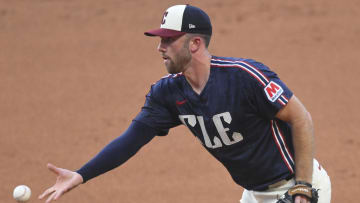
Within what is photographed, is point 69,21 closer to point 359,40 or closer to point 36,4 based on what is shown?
point 36,4

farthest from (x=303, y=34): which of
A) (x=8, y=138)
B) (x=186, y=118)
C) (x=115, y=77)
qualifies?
(x=186, y=118)

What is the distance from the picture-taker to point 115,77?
12.6 metres

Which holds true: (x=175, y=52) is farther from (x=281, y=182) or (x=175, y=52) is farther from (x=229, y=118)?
(x=281, y=182)

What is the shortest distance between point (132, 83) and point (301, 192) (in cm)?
833

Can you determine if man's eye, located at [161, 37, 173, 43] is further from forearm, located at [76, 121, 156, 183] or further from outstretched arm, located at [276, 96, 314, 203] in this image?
outstretched arm, located at [276, 96, 314, 203]

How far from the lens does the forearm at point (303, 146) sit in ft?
13.9

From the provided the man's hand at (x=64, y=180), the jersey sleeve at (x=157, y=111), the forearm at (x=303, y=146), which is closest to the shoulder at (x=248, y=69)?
the forearm at (x=303, y=146)

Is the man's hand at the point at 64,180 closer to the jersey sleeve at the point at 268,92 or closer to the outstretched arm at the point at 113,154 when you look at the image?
the outstretched arm at the point at 113,154

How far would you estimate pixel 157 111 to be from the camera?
4750mm

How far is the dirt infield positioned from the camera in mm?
8727

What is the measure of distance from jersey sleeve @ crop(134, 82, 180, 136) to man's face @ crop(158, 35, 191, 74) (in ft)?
1.08

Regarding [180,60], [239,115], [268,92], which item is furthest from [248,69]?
[180,60]

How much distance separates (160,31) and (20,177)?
5153mm

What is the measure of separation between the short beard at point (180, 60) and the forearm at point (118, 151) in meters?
0.57
